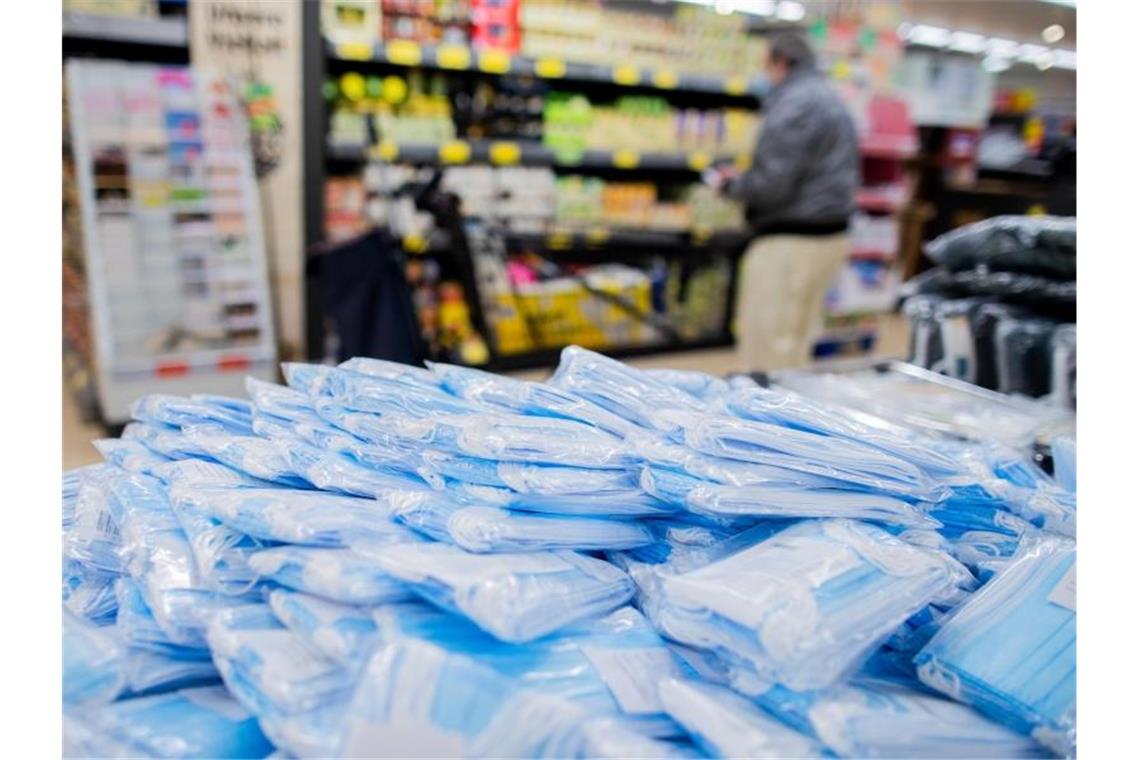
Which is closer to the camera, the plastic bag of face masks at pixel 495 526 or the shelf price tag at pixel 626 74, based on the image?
the plastic bag of face masks at pixel 495 526

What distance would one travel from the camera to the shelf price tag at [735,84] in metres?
5.62

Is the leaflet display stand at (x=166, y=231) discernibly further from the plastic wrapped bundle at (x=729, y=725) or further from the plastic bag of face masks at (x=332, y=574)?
the plastic wrapped bundle at (x=729, y=725)

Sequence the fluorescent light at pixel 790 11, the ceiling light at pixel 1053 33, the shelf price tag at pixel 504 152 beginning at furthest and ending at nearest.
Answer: the ceiling light at pixel 1053 33, the fluorescent light at pixel 790 11, the shelf price tag at pixel 504 152

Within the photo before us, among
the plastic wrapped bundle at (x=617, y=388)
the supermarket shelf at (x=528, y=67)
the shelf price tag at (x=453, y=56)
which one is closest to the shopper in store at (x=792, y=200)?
the supermarket shelf at (x=528, y=67)

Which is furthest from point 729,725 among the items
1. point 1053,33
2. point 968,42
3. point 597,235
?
point 1053,33

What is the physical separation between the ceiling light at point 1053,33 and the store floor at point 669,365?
12.4ft

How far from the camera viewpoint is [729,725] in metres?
0.88

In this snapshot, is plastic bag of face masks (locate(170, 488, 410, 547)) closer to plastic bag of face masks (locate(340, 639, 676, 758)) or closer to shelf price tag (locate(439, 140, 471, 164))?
plastic bag of face masks (locate(340, 639, 676, 758))

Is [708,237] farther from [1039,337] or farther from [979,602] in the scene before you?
[979,602]

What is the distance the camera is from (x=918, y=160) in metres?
8.73

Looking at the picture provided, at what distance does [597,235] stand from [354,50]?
176 centimetres

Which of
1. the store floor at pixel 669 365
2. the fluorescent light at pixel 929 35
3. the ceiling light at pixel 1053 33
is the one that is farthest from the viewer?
the ceiling light at pixel 1053 33
